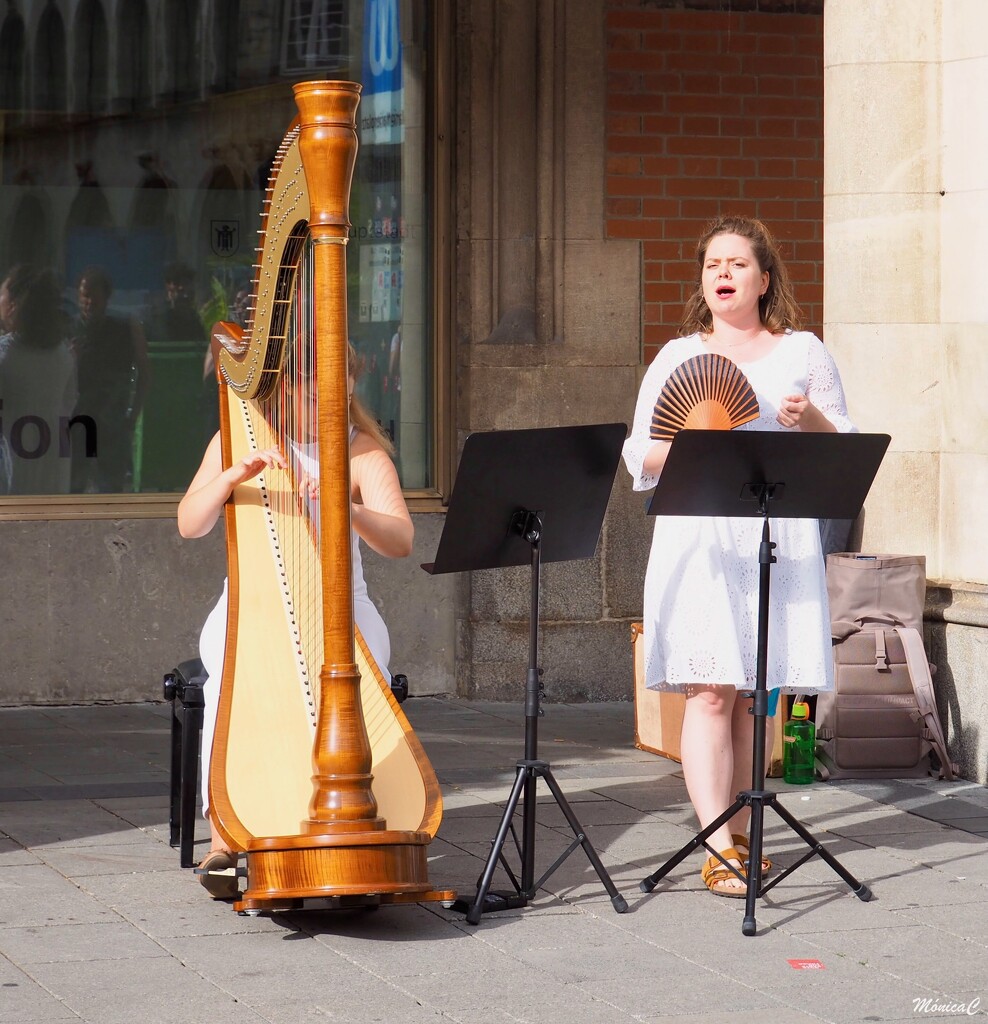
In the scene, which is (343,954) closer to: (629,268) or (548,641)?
(548,641)

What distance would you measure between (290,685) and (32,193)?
4.40 meters

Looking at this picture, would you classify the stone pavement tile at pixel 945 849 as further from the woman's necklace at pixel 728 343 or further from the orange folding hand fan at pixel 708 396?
the woman's necklace at pixel 728 343

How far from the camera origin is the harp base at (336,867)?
432 cm

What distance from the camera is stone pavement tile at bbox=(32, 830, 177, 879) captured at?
5.30m

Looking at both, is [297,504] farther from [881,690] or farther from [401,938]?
[881,690]

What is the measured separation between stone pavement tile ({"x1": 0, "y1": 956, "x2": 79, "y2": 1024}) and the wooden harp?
56cm

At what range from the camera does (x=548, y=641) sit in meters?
8.64

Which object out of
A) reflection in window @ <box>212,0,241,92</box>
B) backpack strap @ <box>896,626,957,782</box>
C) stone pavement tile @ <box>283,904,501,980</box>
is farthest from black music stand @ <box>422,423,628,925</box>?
reflection in window @ <box>212,0,241,92</box>

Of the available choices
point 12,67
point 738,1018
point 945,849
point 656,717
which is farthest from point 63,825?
point 12,67

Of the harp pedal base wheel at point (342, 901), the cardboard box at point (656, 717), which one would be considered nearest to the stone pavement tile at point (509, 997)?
the harp pedal base wheel at point (342, 901)

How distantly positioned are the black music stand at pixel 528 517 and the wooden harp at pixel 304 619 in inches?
13.4

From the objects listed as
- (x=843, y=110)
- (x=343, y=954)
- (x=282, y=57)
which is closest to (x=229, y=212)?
(x=282, y=57)

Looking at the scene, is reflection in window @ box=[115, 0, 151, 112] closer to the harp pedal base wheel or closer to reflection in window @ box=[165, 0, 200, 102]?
reflection in window @ box=[165, 0, 200, 102]

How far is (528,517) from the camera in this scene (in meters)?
4.82
